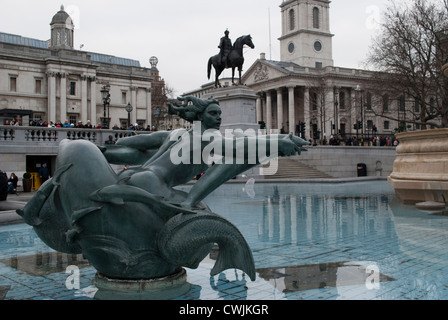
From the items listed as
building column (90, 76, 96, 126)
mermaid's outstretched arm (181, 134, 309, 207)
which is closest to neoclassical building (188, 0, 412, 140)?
building column (90, 76, 96, 126)

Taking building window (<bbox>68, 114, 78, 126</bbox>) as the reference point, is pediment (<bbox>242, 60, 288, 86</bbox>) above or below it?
above

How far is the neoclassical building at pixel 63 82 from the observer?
187 ft

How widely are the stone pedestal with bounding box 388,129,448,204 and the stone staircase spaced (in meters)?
15.7

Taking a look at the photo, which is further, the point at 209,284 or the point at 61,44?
the point at 61,44

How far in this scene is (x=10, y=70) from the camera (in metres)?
56.5

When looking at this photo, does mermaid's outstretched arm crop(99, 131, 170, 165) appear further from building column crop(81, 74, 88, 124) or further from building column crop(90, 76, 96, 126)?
building column crop(90, 76, 96, 126)

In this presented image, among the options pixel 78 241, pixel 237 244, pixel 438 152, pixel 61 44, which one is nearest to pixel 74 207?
pixel 78 241

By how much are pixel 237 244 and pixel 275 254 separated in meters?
2.00

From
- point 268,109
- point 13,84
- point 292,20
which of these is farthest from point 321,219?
point 292,20

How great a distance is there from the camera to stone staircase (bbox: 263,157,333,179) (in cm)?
2833

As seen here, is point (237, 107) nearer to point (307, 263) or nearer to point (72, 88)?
point (307, 263)

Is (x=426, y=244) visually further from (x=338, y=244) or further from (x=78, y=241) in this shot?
(x=78, y=241)

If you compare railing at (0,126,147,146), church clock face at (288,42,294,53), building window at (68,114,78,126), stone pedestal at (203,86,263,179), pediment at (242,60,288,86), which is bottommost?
railing at (0,126,147,146)

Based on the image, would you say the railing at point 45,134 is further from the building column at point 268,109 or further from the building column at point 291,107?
the building column at point 268,109
